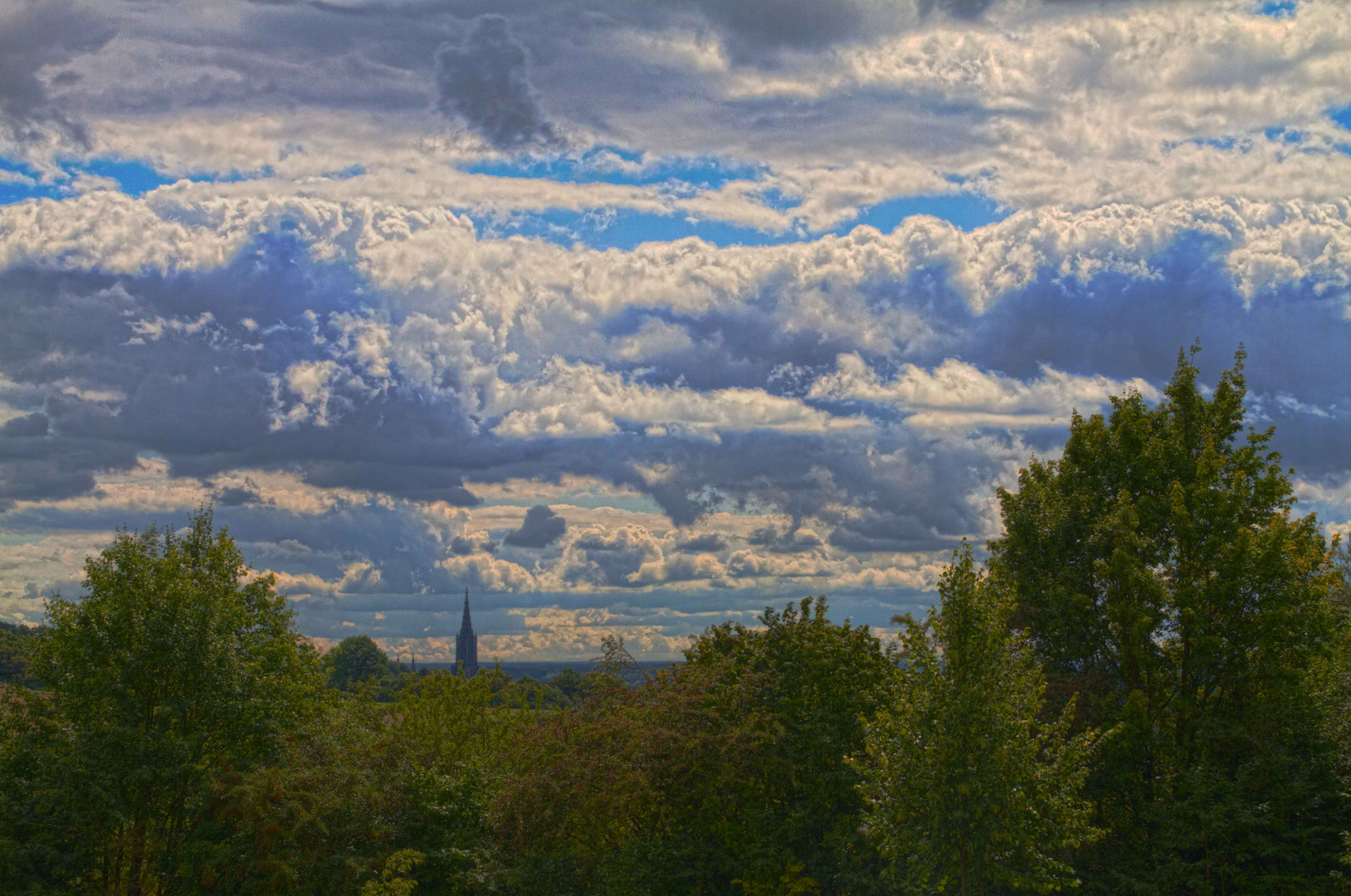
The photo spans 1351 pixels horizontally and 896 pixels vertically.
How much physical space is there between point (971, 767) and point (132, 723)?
81.3 feet

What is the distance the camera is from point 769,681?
35.4 metres

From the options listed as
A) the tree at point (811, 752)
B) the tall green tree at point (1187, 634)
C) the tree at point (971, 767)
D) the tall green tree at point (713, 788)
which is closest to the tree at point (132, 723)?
the tall green tree at point (713, 788)

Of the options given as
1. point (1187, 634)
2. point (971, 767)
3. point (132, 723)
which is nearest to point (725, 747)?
point (971, 767)

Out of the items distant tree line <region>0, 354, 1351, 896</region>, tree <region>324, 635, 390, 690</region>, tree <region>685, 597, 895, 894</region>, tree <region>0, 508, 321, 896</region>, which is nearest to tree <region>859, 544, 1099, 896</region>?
distant tree line <region>0, 354, 1351, 896</region>

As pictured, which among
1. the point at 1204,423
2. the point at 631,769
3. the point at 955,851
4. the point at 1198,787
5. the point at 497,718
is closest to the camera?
the point at 955,851

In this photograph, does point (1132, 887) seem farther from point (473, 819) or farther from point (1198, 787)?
point (473, 819)

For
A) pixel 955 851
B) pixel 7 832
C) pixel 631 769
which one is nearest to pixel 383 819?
pixel 631 769

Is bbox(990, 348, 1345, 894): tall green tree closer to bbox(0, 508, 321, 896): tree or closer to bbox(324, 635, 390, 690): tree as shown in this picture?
bbox(0, 508, 321, 896): tree

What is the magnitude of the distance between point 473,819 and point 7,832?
45.9 feet

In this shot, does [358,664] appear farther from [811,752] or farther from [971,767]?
[971,767]

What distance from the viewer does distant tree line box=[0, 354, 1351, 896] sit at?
30.8 metres

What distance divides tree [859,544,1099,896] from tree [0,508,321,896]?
20480 mm

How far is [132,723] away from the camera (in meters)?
32.2

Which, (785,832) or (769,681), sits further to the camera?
(769,681)
